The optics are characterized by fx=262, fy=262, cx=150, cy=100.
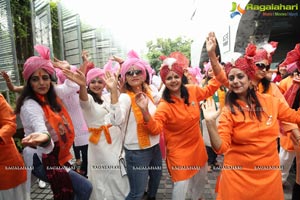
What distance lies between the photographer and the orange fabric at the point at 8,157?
2.40 metres

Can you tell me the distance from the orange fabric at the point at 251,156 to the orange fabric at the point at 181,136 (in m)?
0.71

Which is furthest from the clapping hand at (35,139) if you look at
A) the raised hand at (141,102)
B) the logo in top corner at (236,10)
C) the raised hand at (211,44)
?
the logo in top corner at (236,10)

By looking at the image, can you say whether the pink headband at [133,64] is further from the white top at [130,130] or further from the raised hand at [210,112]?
the raised hand at [210,112]

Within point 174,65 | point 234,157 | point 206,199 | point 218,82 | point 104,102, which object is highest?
point 174,65

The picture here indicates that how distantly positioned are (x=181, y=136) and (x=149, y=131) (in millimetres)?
373

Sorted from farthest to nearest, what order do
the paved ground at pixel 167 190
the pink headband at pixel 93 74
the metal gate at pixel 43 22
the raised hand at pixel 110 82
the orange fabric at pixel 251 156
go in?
the metal gate at pixel 43 22, the paved ground at pixel 167 190, the pink headband at pixel 93 74, the raised hand at pixel 110 82, the orange fabric at pixel 251 156

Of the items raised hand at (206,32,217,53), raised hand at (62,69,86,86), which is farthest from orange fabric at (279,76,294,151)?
raised hand at (62,69,86,86)

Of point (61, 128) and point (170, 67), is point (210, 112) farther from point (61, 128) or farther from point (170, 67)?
point (61, 128)

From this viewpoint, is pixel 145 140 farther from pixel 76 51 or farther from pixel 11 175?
pixel 76 51

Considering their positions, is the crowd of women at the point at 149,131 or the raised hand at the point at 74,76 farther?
the raised hand at the point at 74,76

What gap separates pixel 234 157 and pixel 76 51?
7899mm

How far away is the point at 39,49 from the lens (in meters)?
2.69

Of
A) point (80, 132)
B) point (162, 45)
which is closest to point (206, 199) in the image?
point (80, 132)

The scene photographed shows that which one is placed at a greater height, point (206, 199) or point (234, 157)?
point (234, 157)
